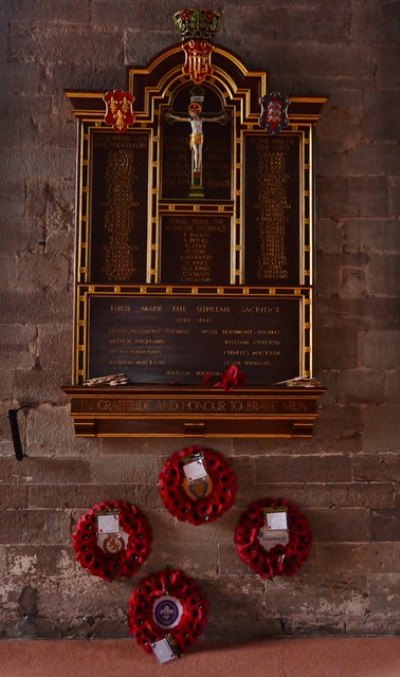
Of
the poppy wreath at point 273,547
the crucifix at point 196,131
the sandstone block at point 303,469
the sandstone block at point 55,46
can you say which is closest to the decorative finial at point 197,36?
the crucifix at point 196,131

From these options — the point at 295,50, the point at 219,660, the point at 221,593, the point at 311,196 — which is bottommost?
the point at 219,660

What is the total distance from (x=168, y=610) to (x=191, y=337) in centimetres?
165

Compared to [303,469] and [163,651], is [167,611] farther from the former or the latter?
[303,469]

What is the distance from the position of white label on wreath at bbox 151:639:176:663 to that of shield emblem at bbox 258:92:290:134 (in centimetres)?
314

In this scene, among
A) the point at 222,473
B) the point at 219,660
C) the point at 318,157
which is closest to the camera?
the point at 219,660

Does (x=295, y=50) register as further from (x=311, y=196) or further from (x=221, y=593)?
(x=221, y=593)

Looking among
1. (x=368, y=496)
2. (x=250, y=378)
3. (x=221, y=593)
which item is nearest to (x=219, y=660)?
(x=221, y=593)

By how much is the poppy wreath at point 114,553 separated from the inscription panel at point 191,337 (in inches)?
32.4

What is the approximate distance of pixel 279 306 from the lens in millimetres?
3969

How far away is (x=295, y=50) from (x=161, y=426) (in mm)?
2602

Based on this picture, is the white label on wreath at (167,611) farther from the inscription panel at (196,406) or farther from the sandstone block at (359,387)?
the sandstone block at (359,387)

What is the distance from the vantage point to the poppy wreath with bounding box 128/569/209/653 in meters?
3.69

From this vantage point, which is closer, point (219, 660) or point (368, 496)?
point (219, 660)

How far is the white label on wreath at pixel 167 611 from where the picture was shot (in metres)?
3.76
